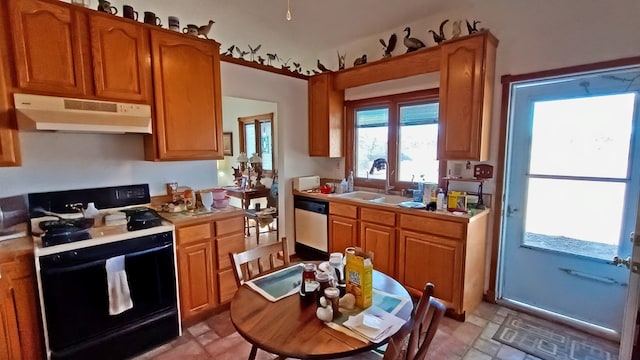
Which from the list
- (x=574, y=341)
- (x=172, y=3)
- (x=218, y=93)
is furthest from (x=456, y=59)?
(x=172, y=3)

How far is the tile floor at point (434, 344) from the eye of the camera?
208cm

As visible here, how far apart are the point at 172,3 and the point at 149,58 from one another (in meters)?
0.74

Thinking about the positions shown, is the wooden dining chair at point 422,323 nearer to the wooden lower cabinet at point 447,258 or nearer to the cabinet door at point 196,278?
the wooden lower cabinet at point 447,258

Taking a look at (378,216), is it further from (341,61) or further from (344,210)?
(341,61)

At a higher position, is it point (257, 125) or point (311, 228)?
point (257, 125)

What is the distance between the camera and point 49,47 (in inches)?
74.8

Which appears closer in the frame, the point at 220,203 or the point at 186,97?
the point at 186,97

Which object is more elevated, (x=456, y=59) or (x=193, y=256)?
(x=456, y=59)

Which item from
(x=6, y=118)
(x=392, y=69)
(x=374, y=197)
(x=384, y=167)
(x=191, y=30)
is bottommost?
(x=374, y=197)

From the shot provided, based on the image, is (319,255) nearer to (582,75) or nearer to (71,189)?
(71,189)

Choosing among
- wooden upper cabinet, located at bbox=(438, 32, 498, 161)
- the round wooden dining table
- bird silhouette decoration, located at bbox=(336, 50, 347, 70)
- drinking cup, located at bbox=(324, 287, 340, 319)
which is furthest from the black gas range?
bird silhouette decoration, located at bbox=(336, 50, 347, 70)

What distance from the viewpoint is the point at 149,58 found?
2.29m

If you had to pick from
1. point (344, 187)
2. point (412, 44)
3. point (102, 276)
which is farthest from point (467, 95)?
point (102, 276)

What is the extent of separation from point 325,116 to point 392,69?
0.97 m
